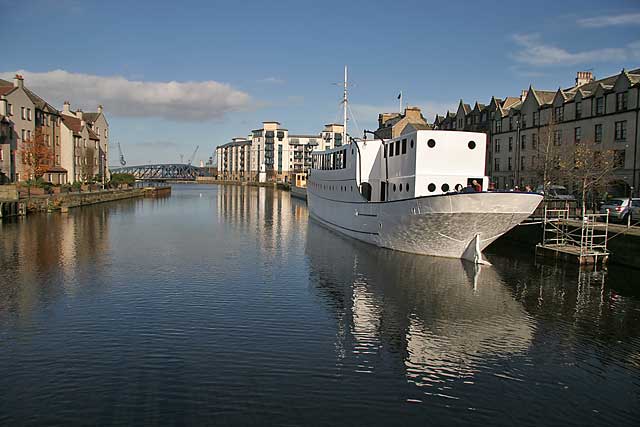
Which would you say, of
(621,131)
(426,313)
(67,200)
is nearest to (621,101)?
(621,131)

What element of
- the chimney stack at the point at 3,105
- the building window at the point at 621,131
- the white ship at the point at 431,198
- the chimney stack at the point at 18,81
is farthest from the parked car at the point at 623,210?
the chimney stack at the point at 18,81

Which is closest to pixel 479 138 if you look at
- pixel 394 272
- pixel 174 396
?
pixel 394 272

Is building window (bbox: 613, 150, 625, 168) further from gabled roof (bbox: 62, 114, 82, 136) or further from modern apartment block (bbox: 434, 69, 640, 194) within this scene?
gabled roof (bbox: 62, 114, 82, 136)

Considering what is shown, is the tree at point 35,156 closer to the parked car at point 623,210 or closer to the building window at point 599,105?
the parked car at point 623,210

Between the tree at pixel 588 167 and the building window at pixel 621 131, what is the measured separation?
5.40ft

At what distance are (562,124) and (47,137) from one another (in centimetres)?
6409

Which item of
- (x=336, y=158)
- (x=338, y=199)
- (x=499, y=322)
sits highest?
(x=336, y=158)

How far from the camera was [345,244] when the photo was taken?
114 feet

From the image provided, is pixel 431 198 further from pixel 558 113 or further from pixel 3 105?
pixel 3 105

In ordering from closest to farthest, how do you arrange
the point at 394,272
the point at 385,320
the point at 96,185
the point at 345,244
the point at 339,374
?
the point at 339,374 < the point at 385,320 < the point at 394,272 < the point at 345,244 < the point at 96,185

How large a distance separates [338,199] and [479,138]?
15040 millimetres

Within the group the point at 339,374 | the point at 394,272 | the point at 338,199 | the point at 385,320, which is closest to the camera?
the point at 339,374

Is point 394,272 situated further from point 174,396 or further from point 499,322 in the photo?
point 174,396

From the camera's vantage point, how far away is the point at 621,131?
44875mm
